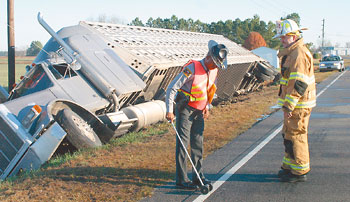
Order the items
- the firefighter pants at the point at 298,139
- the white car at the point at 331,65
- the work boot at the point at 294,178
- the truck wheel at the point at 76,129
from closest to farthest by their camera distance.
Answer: the firefighter pants at the point at 298,139
the work boot at the point at 294,178
the truck wheel at the point at 76,129
the white car at the point at 331,65

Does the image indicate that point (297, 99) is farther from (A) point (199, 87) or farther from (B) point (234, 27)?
(B) point (234, 27)

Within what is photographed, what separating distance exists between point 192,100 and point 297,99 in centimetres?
135

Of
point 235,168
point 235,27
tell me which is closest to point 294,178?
point 235,168

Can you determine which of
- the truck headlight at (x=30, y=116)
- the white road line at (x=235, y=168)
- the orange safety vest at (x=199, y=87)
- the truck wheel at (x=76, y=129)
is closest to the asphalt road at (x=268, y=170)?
the white road line at (x=235, y=168)

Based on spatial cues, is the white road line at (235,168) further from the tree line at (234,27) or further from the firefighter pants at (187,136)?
the tree line at (234,27)

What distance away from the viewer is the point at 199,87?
563cm

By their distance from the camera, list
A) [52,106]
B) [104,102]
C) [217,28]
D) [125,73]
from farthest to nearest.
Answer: [217,28] → [125,73] → [104,102] → [52,106]

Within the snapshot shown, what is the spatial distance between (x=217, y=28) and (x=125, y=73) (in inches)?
2834

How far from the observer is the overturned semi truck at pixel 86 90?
7.51 m

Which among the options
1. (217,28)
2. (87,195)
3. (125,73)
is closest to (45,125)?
(87,195)

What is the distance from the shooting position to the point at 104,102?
1025 centimetres

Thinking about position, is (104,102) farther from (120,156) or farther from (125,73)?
(120,156)

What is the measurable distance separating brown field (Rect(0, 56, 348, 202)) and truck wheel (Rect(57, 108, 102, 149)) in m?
0.19

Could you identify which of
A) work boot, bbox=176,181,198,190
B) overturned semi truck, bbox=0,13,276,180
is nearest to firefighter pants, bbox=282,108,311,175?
work boot, bbox=176,181,198,190
